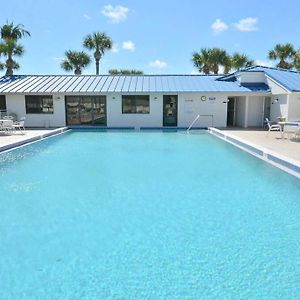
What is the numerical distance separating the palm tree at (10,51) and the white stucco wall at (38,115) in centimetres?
737

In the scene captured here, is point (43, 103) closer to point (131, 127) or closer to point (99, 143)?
point (131, 127)

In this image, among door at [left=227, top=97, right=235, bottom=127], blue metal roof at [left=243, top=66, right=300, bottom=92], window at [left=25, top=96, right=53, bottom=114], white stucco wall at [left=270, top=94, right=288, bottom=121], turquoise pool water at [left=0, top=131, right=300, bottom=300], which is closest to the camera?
turquoise pool water at [left=0, top=131, right=300, bottom=300]

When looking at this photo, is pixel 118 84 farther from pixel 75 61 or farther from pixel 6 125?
pixel 75 61

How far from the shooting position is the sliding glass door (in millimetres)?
23500

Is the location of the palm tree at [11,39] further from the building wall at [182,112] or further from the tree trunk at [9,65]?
the building wall at [182,112]

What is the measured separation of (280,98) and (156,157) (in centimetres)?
1175

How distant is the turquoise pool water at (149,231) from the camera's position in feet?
12.5

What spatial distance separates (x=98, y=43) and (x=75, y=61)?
3.41m

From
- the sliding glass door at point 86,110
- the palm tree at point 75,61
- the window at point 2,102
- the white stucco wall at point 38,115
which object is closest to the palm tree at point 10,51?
the window at point 2,102

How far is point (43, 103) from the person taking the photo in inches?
929

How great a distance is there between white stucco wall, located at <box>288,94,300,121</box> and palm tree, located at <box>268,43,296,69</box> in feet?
64.7

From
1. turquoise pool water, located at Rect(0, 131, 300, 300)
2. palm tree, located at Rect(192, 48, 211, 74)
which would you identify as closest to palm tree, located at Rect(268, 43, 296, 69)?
palm tree, located at Rect(192, 48, 211, 74)

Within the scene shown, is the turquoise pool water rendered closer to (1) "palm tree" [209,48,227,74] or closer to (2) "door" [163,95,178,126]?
(2) "door" [163,95,178,126]

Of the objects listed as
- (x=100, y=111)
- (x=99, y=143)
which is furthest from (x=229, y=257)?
(x=100, y=111)
